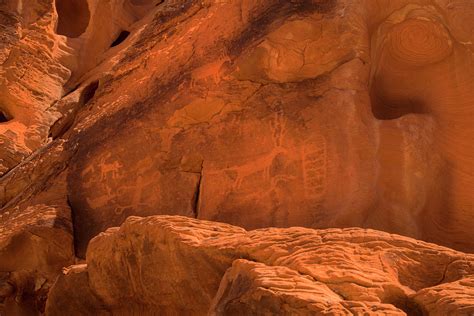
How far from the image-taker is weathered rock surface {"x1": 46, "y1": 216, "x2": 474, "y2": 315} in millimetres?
3043

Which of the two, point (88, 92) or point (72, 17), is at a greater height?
point (72, 17)

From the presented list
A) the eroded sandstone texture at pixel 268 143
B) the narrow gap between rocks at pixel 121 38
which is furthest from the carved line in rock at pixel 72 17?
the eroded sandstone texture at pixel 268 143

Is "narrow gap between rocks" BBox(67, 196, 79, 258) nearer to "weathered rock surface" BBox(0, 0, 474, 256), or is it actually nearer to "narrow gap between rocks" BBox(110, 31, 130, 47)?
"weathered rock surface" BBox(0, 0, 474, 256)

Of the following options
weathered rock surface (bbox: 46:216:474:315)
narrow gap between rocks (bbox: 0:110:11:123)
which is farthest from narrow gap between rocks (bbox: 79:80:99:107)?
weathered rock surface (bbox: 46:216:474:315)

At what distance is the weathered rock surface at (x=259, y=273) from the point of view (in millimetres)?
A: 3043

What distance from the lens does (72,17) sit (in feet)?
31.8

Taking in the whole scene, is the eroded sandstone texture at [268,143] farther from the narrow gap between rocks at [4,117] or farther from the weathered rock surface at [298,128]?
the narrow gap between rocks at [4,117]

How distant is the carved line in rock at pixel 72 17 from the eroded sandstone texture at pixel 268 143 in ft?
12.0

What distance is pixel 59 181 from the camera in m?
5.93

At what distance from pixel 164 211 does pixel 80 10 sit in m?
5.20

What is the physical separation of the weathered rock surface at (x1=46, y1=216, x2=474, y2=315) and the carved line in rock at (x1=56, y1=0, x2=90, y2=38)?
548cm

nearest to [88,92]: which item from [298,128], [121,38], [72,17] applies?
[121,38]

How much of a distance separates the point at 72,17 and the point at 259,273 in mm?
7189

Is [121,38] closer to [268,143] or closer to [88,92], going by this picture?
[88,92]
